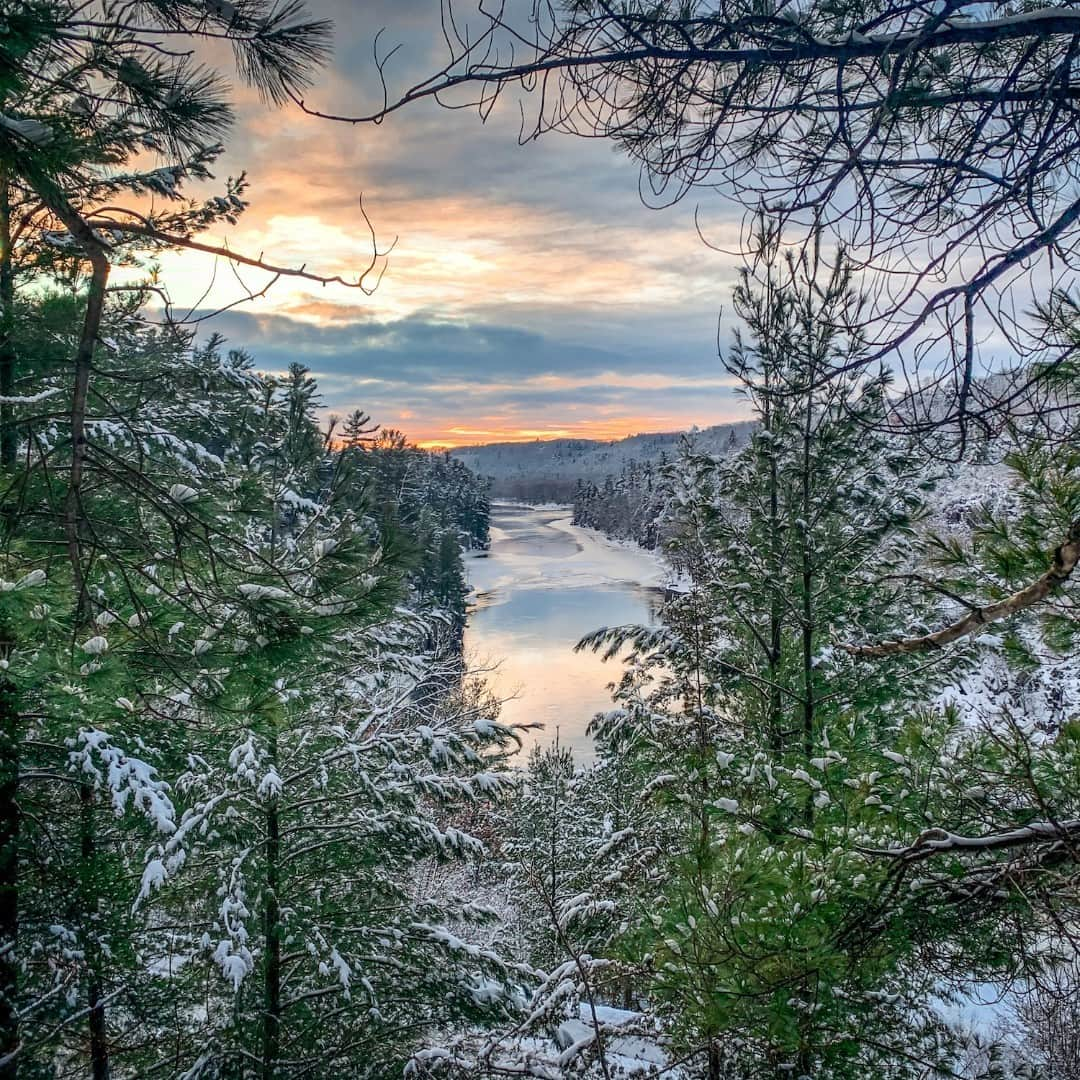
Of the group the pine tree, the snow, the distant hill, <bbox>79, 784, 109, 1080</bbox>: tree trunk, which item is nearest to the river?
the snow

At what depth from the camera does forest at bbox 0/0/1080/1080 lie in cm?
165

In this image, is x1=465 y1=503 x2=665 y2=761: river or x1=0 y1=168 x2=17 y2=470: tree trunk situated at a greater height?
x1=0 y1=168 x2=17 y2=470: tree trunk

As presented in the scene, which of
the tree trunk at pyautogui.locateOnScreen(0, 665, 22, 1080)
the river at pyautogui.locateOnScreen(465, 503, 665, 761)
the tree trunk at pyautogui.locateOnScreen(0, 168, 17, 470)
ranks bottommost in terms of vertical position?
the river at pyautogui.locateOnScreen(465, 503, 665, 761)

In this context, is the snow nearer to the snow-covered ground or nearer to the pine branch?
the snow-covered ground

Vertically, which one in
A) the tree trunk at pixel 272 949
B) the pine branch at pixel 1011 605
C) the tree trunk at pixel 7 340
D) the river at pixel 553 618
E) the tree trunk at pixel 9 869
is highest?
the tree trunk at pixel 7 340

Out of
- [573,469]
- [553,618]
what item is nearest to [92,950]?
[553,618]

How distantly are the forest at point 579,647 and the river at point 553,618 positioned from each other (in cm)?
178

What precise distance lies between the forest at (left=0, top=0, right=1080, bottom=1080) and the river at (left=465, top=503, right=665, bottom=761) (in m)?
1.78

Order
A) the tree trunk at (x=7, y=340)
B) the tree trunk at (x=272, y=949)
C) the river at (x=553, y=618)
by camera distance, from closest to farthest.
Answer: the tree trunk at (x=7, y=340) → the tree trunk at (x=272, y=949) → the river at (x=553, y=618)

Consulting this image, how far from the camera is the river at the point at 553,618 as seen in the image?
22.4 metres

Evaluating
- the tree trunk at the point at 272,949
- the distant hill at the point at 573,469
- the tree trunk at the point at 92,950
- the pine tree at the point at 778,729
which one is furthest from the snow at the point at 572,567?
the distant hill at the point at 573,469

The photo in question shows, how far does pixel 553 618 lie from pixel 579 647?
28.2 meters

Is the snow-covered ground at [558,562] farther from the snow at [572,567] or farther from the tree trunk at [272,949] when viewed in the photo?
the tree trunk at [272,949]

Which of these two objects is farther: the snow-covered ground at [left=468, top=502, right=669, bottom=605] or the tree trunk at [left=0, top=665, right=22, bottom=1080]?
the snow-covered ground at [left=468, top=502, right=669, bottom=605]
